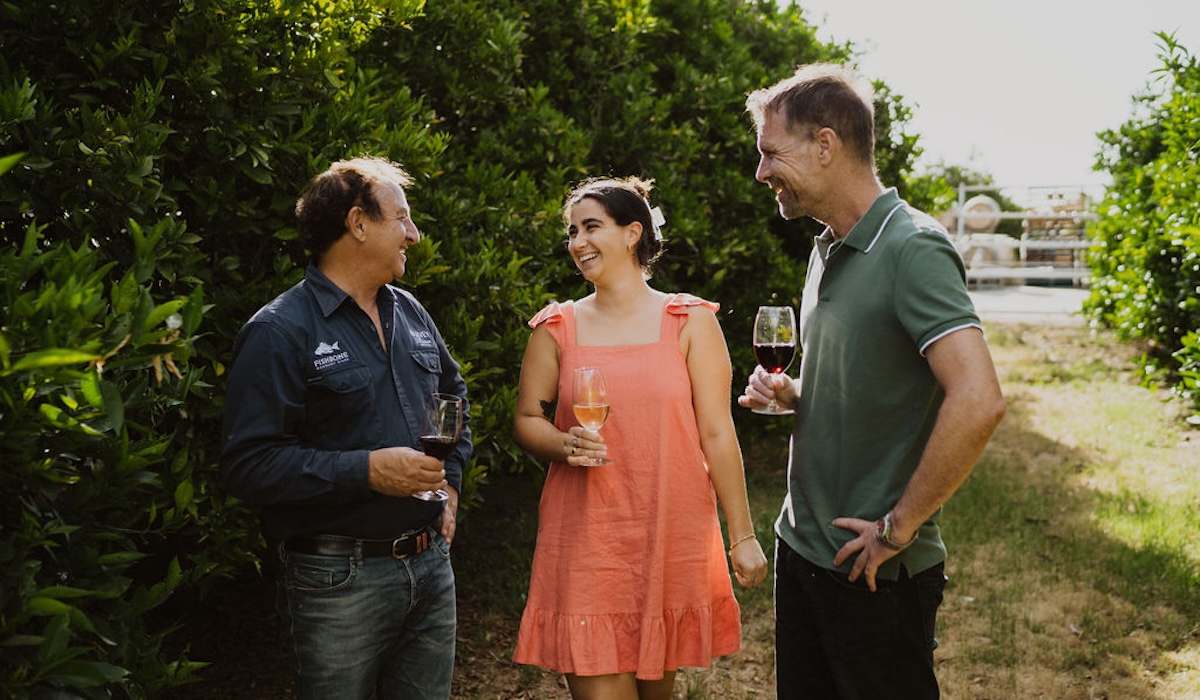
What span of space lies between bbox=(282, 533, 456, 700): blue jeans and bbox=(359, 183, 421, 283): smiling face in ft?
3.04

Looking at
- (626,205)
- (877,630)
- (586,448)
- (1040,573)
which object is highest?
(626,205)

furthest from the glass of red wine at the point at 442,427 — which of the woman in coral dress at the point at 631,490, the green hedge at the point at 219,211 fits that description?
the green hedge at the point at 219,211

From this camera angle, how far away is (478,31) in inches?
235

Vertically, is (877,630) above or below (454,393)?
below

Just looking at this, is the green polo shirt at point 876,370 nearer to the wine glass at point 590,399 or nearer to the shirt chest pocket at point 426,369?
the wine glass at point 590,399

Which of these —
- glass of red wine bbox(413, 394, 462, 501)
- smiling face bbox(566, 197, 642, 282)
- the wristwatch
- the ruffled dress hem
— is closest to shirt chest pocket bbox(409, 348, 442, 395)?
glass of red wine bbox(413, 394, 462, 501)

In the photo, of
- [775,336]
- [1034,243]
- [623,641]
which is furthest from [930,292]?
[1034,243]

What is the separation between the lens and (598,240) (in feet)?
12.3

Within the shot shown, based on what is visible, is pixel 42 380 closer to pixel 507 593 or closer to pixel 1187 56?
pixel 507 593

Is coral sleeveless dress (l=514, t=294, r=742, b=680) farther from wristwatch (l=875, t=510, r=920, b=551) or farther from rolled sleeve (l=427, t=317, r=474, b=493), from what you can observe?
wristwatch (l=875, t=510, r=920, b=551)

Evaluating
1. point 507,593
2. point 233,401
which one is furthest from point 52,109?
point 507,593

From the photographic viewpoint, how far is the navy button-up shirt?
2984mm

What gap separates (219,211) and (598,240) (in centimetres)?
152

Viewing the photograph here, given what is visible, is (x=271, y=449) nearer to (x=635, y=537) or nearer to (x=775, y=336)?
(x=635, y=537)
